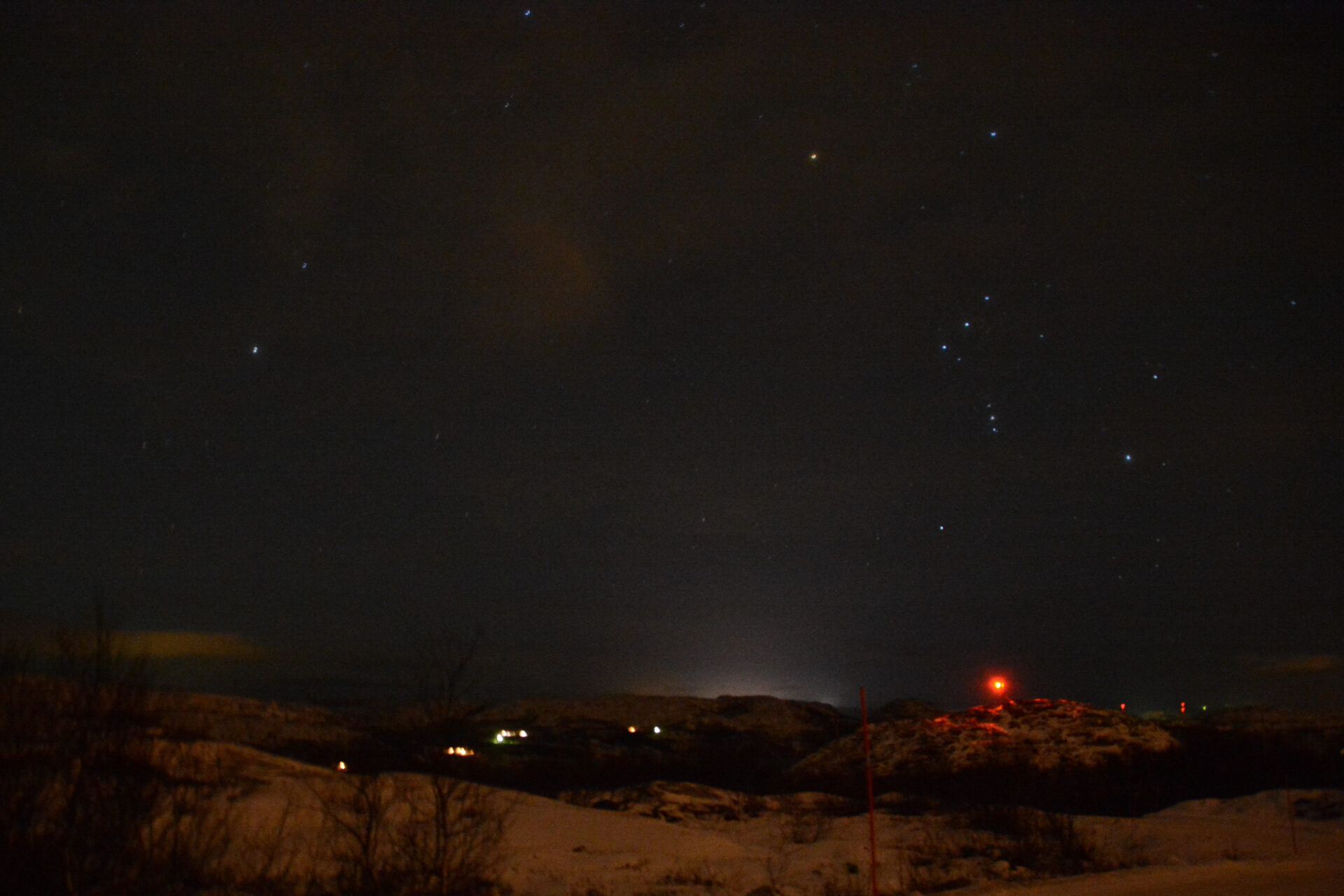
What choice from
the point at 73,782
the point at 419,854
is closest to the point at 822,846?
the point at 419,854

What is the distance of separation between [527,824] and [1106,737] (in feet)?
84.3

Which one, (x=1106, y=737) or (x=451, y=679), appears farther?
(x=1106, y=737)

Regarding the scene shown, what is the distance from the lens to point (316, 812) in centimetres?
2016

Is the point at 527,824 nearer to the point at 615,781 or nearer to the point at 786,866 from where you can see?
the point at 786,866

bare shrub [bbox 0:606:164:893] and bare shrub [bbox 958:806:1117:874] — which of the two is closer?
bare shrub [bbox 0:606:164:893]

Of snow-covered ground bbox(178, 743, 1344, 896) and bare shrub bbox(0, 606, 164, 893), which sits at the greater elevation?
bare shrub bbox(0, 606, 164, 893)

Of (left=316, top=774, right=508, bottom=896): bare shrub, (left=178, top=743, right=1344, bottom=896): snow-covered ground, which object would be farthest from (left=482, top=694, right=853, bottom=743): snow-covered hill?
(left=316, top=774, right=508, bottom=896): bare shrub

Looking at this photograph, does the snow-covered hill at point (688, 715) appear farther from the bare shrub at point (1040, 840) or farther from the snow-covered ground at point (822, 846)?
the bare shrub at point (1040, 840)

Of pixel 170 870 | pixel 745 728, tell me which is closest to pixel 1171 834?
pixel 170 870

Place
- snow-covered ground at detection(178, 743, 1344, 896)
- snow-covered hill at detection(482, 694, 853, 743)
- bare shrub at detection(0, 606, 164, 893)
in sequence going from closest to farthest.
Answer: bare shrub at detection(0, 606, 164, 893) → snow-covered ground at detection(178, 743, 1344, 896) → snow-covered hill at detection(482, 694, 853, 743)

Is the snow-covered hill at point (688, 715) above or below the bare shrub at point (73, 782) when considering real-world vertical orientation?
below

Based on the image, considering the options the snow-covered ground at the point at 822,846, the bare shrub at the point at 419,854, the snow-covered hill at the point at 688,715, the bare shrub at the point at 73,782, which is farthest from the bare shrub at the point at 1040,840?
the snow-covered hill at the point at 688,715

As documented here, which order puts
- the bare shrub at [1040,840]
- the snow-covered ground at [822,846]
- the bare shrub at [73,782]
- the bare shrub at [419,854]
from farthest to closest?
the bare shrub at [1040,840] < the snow-covered ground at [822,846] < the bare shrub at [419,854] < the bare shrub at [73,782]

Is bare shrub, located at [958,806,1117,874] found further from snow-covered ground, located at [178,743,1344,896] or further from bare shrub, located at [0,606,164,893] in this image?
bare shrub, located at [0,606,164,893]
